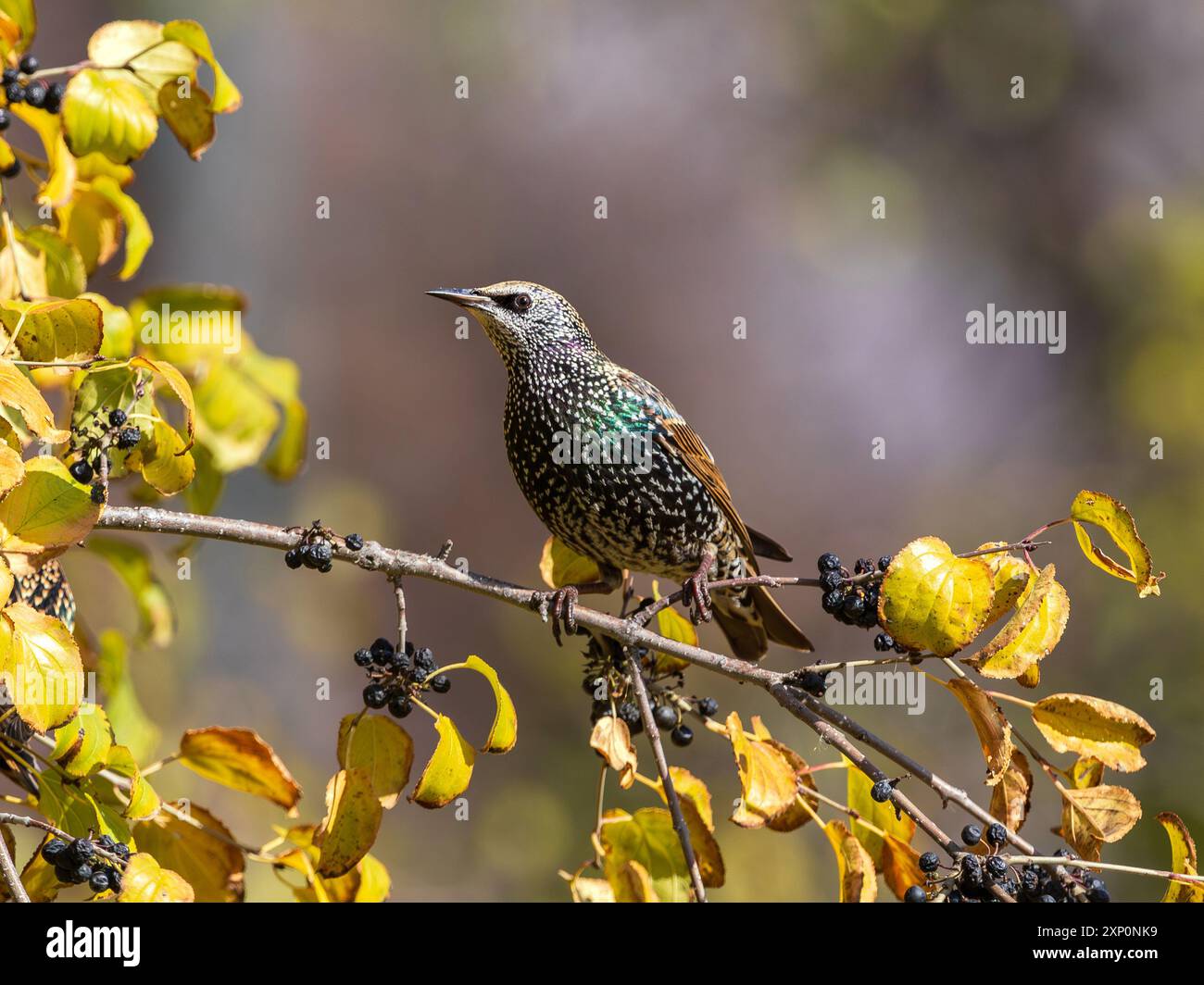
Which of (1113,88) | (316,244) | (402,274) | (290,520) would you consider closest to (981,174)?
(1113,88)

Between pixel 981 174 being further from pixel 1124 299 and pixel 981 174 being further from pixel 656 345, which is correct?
pixel 656 345

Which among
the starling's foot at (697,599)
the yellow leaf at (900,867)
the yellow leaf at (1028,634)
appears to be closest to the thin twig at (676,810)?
the yellow leaf at (900,867)

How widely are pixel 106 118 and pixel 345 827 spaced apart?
134 centimetres

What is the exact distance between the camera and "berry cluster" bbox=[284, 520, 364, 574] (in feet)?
7.34

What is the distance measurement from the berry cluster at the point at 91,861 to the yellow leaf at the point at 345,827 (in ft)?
1.07

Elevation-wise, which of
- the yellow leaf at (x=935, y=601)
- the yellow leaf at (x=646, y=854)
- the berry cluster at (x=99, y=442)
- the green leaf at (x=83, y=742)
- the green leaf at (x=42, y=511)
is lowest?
the yellow leaf at (x=646, y=854)

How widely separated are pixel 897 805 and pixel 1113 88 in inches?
355

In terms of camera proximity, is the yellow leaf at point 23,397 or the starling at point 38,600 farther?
the starling at point 38,600

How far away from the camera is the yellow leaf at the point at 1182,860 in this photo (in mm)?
2008

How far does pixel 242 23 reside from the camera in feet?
26.5

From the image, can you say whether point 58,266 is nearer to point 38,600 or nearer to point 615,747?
point 38,600

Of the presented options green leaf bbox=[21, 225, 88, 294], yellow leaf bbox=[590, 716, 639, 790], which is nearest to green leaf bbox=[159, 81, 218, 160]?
green leaf bbox=[21, 225, 88, 294]

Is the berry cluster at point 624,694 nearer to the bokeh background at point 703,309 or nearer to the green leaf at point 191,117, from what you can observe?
the green leaf at point 191,117
